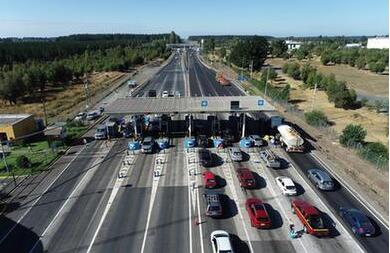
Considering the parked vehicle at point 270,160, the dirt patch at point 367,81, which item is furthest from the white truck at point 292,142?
the dirt patch at point 367,81

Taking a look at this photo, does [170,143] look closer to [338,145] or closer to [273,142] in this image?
[273,142]

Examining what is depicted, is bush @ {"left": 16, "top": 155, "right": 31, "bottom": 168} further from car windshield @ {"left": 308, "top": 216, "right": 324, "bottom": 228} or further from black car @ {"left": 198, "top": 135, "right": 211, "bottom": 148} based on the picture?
car windshield @ {"left": 308, "top": 216, "right": 324, "bottom": 228}

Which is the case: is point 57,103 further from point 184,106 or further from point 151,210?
point 151,210

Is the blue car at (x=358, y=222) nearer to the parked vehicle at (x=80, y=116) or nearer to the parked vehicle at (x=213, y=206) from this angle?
the parked vehicle at (x=213, y=206)

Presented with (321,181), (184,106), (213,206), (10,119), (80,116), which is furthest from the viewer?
(80,116)

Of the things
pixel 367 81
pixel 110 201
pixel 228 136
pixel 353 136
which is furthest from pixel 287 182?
pixel 367 81

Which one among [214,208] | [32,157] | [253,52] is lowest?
[32,157]
